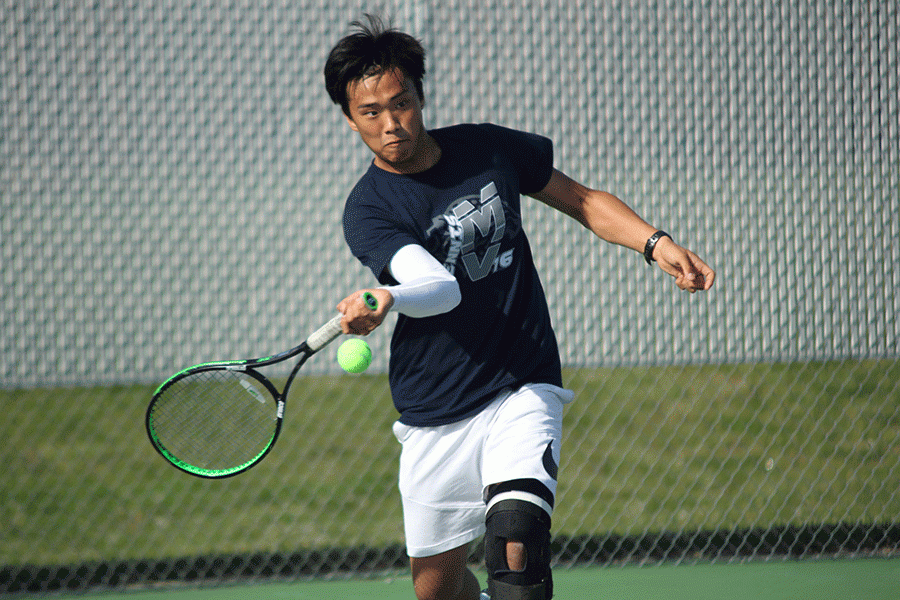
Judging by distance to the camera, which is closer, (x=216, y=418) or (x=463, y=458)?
(x=463, y=458)

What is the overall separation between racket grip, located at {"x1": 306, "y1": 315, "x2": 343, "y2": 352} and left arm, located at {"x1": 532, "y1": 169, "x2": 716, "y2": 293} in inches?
38.4

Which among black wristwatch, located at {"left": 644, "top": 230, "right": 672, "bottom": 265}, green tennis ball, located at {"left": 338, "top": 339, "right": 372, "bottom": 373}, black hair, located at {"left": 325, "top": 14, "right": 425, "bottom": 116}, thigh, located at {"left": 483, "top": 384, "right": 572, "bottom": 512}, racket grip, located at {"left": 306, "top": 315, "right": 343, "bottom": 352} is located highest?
black hair, located at {"left": 325, "top": 14, "right": 425, "bottom": 116}

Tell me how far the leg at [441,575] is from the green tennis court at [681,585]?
102cm

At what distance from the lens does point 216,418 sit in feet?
8.49

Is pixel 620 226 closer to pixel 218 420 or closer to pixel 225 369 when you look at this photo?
pixel 225 369

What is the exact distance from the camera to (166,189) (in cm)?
382

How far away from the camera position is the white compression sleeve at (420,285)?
2.05m

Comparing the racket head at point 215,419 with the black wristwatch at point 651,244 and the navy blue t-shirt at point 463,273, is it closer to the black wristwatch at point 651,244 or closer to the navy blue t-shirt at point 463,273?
the navy blue t-shirt at point 463,273

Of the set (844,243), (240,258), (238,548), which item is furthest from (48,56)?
(844,243)

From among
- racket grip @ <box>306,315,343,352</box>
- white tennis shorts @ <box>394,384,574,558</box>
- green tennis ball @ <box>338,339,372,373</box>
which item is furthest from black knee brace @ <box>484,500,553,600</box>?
racket grip @ <box>306,315,343,352</box>

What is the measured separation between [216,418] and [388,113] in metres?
1.06

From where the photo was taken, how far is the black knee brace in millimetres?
2193

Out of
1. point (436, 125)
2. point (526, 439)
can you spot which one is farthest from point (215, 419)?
point (436, 125)

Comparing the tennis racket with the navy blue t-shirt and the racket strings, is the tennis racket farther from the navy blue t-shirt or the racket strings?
the navy blue t-shirt
